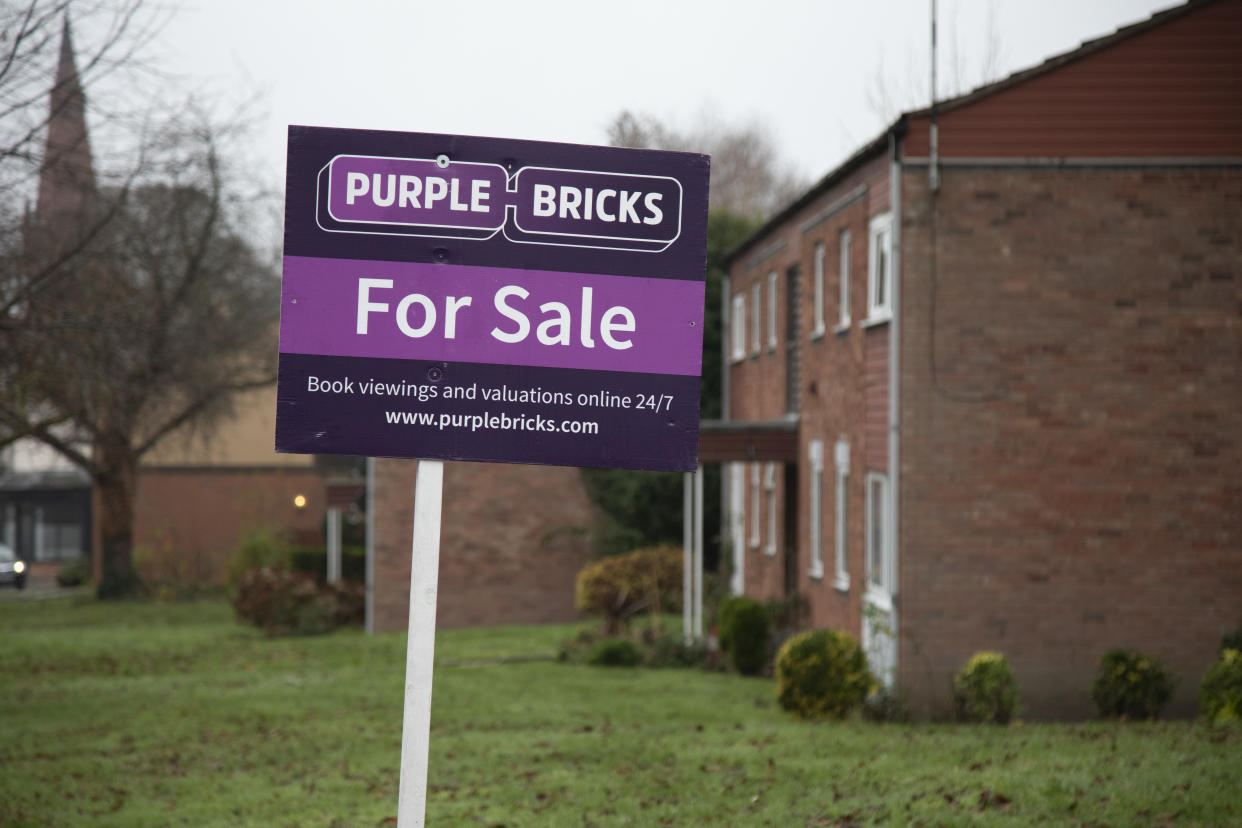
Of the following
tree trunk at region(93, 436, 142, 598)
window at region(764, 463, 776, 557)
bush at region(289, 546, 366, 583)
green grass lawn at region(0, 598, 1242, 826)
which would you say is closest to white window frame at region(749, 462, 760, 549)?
window at region(764, 463, 776, 557)

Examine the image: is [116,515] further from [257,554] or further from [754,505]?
[754,505]

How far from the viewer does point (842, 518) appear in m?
18.4

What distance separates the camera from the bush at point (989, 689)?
13242 millimetres

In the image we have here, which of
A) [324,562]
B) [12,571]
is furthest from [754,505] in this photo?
[12,571]

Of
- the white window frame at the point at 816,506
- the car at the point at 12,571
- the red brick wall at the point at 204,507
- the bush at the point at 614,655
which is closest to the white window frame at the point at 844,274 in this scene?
the white window frame at the point at 816,506

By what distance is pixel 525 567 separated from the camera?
93.9ft

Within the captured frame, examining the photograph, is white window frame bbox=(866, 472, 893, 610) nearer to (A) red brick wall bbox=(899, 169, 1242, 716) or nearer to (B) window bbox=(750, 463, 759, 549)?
(A) red brick wall bbox=(899, 169, 1242, 716)

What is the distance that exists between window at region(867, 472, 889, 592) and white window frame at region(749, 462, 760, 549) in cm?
852

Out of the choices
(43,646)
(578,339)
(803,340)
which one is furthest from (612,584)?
(578,339)

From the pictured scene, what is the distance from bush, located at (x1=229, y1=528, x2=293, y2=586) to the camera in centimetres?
3453

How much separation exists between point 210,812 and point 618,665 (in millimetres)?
11601

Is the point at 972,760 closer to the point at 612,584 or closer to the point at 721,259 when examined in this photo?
the point at 612,584

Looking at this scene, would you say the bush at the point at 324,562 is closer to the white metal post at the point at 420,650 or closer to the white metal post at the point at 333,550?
the white metal post at the point at 333,550

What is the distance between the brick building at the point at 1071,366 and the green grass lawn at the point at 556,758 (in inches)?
90.2
